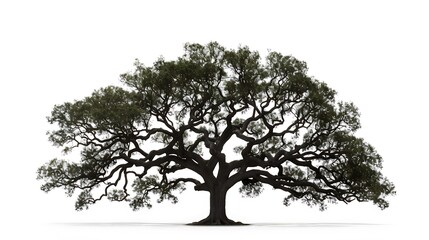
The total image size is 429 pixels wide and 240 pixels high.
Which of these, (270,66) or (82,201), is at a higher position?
(270,66)

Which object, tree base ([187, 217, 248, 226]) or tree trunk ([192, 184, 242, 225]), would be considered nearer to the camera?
tree base ([187, 217, 248, 226])

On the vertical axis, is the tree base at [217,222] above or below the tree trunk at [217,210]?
below

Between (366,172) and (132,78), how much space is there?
1194cm

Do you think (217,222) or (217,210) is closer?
(217,222)

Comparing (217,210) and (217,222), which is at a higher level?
(217,210)

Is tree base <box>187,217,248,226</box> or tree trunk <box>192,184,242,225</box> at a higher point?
tree trunk <box>192,184,242,225</box>

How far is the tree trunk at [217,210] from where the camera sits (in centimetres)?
3297

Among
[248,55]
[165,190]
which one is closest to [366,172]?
[248,55]

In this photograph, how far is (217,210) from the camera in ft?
109

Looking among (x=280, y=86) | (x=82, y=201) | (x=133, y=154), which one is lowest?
(x=82, y=201)

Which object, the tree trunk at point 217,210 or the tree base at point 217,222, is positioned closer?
the tree base at point 217,222

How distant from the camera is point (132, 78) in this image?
32.7 meters

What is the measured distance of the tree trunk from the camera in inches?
1298

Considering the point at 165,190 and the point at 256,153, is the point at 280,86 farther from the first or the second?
the point at 165,190
